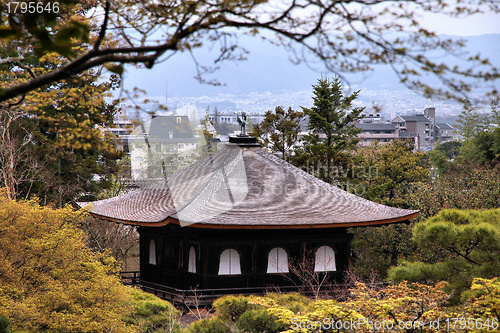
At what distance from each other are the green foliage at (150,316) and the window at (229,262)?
164 inches

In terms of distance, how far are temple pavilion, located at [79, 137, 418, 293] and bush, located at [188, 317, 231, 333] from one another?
15.9 ft

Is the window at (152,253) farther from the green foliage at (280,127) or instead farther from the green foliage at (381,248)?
the green foliage at (280,127)

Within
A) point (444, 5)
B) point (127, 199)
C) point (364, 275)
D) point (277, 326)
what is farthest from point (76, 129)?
point (364, 275)

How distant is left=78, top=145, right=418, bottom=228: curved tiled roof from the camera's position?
52.3 ft

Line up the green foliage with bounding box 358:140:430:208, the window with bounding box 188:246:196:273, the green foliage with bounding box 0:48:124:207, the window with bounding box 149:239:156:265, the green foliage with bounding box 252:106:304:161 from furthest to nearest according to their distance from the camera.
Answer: the green foliage with bounding box 252:106:304:161
the green foliage with bounding box 358:140:430:208
the green foliage with bounding box 0:48:124:207
the window with bounding box 149:239:156:265
the window with bounding box 188:246:196:273

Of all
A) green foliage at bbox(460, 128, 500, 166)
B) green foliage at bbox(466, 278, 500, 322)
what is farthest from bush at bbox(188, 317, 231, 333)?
green foliage at bbox(460, 128, 500, 166)

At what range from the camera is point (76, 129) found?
5406 mm

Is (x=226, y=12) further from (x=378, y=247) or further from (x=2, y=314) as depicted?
(x=378, y=247)

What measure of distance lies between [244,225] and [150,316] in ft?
14.3

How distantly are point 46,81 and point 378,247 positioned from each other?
22.2 meters

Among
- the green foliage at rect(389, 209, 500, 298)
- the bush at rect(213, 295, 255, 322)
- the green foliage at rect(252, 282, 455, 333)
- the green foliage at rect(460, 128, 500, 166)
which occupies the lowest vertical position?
the bush at rect(213, 295, 255, 322)

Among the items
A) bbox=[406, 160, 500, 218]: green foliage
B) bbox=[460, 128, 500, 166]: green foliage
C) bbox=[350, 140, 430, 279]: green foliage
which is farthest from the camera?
bbox=[460, 128, 500, 166]: green foliage

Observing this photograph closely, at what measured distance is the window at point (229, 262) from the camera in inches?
650

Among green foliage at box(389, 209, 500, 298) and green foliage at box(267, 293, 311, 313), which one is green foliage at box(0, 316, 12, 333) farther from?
green foliage at box(389, 209, 500, 298)
